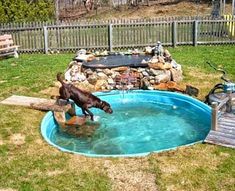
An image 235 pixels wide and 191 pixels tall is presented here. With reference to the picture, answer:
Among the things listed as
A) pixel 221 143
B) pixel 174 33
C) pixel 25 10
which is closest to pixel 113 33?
pixel 174 33

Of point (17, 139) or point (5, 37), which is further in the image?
point (5, 37)

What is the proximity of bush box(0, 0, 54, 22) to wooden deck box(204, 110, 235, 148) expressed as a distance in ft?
53.6

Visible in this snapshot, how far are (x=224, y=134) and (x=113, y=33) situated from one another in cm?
1182

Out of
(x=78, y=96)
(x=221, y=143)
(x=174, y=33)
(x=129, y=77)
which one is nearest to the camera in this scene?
(x=221, y=143)

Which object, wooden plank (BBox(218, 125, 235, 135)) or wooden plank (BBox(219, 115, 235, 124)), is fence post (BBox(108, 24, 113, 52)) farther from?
wooden plank (BBox(218, 125, 235, 135))

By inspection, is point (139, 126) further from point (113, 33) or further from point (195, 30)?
point (195, 30)

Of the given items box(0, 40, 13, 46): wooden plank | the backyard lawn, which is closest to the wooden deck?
the backyard lawn

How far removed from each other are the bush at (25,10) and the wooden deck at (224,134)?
16.3 metres

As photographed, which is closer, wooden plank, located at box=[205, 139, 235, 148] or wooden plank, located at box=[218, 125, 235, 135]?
wooden plank, located at box=[205, 139, 235, 148]

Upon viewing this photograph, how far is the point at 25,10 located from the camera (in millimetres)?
22547

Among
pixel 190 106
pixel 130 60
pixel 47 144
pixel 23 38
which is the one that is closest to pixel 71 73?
pixel 130 60

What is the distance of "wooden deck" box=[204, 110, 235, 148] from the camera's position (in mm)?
7582

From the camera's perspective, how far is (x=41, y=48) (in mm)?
18969

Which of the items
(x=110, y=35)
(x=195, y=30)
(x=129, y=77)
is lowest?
(x=129, y=77)
